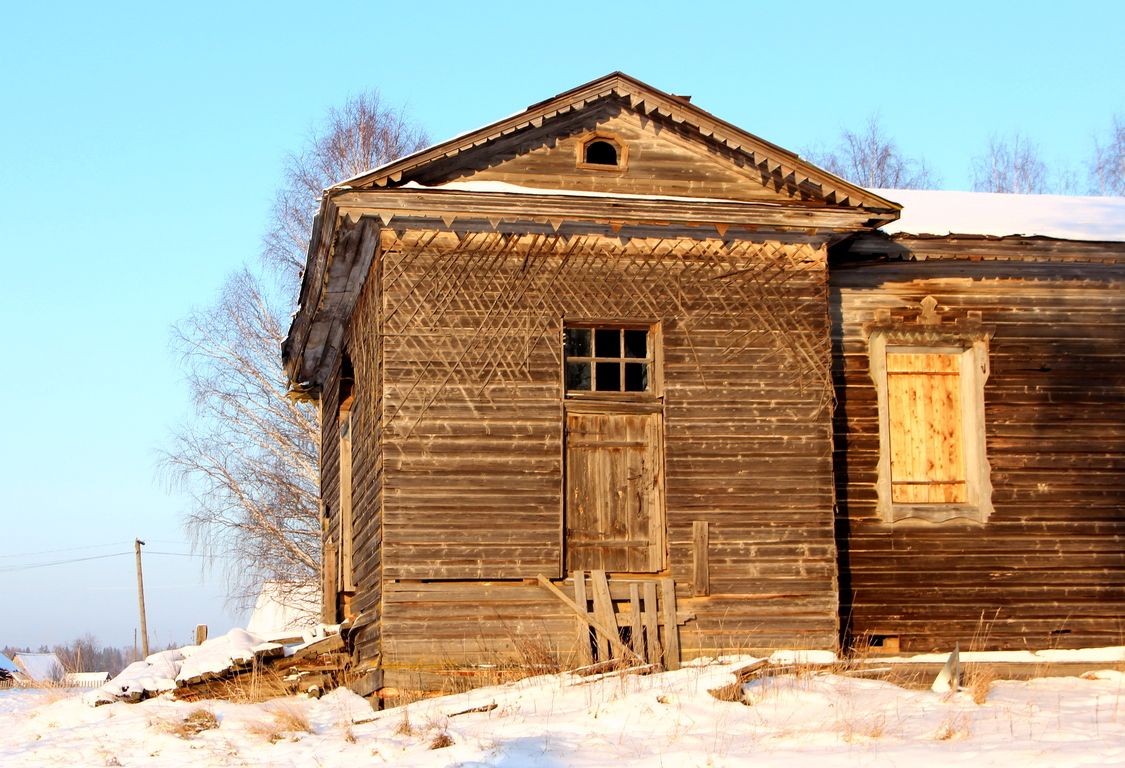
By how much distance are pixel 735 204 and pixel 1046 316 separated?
445cm

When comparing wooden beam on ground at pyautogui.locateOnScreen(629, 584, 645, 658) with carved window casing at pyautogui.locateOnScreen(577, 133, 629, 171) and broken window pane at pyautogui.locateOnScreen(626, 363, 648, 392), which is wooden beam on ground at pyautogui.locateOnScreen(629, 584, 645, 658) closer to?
broken window pane at pyautogui.locateOnScreen(626, 363, 648, 392)

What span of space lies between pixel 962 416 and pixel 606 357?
14.5ft

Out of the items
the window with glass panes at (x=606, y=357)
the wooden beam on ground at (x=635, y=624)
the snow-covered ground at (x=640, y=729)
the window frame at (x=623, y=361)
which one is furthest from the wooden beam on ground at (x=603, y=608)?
the window with glass panes at (x=606, y=357)

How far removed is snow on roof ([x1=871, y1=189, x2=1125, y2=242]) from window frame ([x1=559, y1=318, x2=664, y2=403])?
3.29 m

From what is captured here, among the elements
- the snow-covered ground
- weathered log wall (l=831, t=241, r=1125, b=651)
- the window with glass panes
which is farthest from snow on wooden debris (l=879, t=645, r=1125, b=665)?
the window with glass panes

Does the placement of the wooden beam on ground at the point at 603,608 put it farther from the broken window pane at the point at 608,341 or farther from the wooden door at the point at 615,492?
the broken window pane at the point at 608,341

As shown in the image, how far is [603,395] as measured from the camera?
46.2 ft

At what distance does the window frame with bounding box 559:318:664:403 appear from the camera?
1402 centimetres

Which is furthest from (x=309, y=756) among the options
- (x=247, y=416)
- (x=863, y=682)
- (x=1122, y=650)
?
(x=247, y=416)

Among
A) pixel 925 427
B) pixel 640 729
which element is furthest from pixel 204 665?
pixel 925 427

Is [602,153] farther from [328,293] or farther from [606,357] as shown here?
[328,293]

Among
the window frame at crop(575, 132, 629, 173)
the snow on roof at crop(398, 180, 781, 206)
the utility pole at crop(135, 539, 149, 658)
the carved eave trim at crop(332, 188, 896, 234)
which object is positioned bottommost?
the utility pole at crop(135, 539, 149, 658)

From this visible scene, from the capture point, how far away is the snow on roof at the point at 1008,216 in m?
15.8

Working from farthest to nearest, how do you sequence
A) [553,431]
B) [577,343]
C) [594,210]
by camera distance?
[577,343], [553,431], [594,210]
